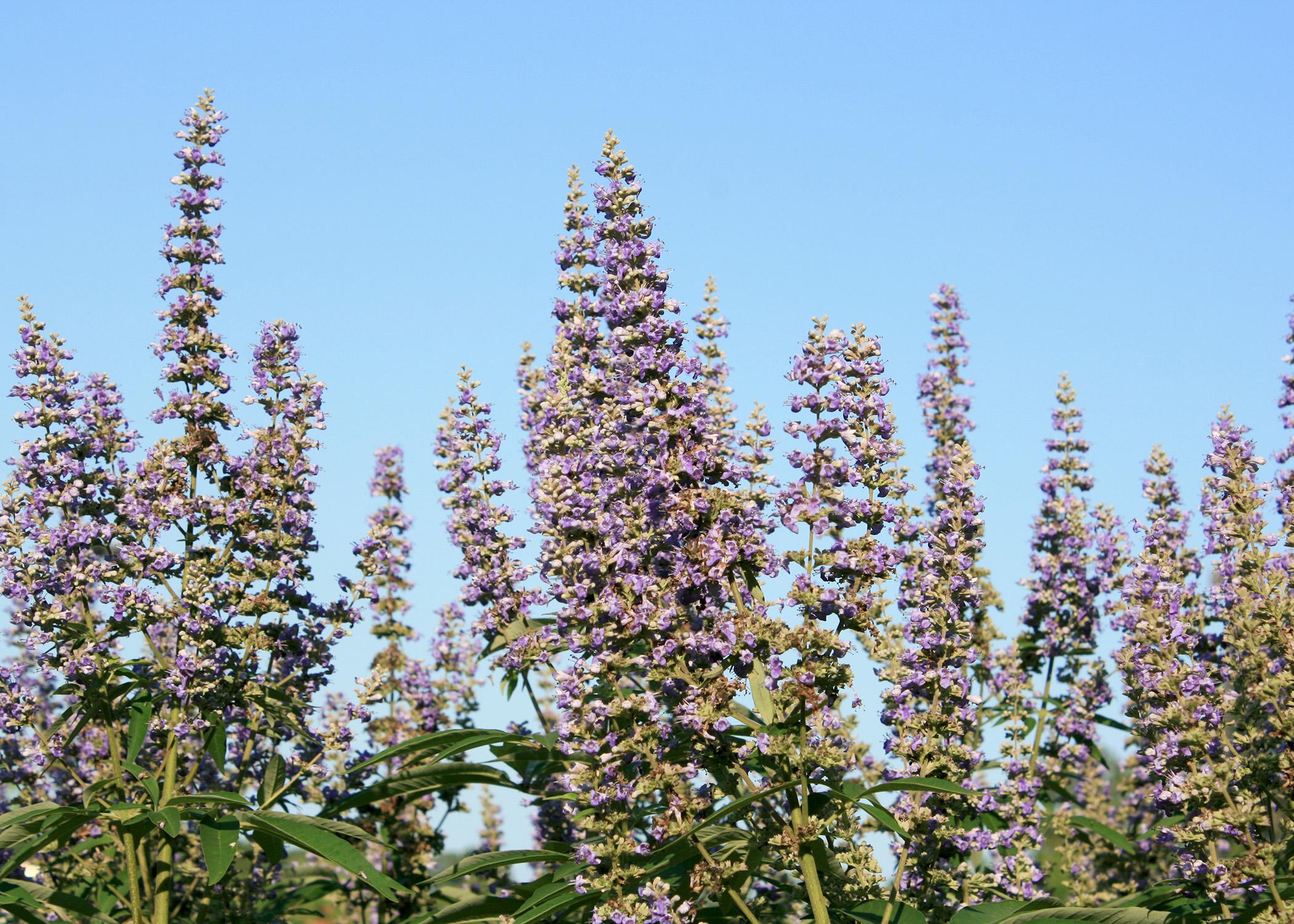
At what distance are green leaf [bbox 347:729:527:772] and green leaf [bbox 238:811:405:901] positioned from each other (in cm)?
56

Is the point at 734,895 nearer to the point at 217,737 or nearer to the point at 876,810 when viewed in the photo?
the point at 876,810

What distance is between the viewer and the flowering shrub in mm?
7418

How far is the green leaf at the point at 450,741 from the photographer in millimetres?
8961

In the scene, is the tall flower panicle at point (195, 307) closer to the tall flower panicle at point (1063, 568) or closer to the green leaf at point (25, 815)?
the green leaf at point (25, 815)

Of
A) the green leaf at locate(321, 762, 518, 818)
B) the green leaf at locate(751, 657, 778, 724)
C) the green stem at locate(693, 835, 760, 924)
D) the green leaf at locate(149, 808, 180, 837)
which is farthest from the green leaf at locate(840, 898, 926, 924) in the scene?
the green leaf at locate(149, 808, 180, 837)

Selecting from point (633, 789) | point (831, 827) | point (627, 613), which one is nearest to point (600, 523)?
point (627, 613)

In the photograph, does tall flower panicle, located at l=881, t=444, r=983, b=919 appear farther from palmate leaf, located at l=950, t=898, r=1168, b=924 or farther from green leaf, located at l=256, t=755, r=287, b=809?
green leaf, located at l=256, t=755, r=287, b=809

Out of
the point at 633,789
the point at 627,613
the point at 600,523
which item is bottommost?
the point at 633,789

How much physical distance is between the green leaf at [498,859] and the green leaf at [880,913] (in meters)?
1.92

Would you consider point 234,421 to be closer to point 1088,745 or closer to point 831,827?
point 831,827

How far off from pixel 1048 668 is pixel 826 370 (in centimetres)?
625

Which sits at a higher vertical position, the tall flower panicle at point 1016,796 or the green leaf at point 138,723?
the green leaf at point 138,723

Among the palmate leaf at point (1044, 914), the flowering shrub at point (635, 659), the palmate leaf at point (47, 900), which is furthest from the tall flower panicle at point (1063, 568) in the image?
the palmate leaf at point (47, 900)

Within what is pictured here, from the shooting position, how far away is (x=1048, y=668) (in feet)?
42.8
